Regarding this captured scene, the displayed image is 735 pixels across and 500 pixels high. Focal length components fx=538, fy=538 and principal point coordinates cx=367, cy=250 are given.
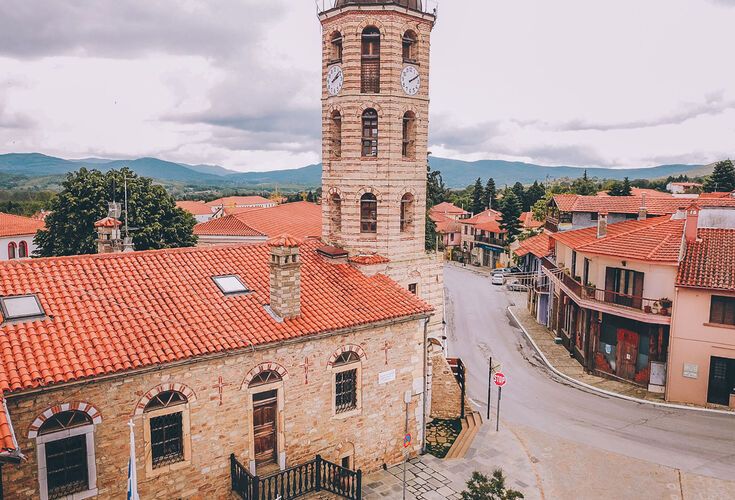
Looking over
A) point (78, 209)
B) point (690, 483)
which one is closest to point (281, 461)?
point (690, 483)

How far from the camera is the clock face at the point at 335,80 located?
21.8 meters

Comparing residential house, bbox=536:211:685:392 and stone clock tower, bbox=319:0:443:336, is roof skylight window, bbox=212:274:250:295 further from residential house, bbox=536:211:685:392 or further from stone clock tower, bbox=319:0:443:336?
residential house, bbox=536:211:685:392

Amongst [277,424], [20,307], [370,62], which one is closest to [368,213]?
[370,62]

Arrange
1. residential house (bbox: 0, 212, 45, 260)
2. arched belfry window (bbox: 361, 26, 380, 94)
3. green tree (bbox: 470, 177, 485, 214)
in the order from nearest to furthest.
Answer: arched belfry window (bbox: 361, 26, 380, 94), residential house (bbox: 0, 212, 45, 260), green tree (bbox: 470, 177, 485, 214)

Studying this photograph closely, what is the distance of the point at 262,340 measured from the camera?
15.3m

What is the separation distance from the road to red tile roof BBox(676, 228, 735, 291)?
5.82m

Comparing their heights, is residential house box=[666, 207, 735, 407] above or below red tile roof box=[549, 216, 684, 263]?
below

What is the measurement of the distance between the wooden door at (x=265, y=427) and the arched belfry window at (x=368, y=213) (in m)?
8.70

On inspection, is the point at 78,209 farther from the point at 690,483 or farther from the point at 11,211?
the point at 11,211

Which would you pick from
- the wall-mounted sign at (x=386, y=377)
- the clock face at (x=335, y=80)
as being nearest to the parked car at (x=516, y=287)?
the clock face at (x=335, y=80)

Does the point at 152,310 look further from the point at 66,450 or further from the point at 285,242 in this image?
the point at 285,242

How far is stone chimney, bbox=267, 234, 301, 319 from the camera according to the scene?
16.6m

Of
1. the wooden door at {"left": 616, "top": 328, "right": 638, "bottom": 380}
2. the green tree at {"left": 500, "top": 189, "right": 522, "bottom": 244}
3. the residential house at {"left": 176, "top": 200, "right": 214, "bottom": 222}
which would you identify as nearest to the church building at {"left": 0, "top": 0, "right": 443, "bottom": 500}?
the wooden door at {"left": 616, "top": 328, "right": 638, "bottom": 380}

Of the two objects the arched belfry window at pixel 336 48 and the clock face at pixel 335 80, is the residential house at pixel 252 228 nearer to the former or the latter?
the clock face at pixel 335 80
